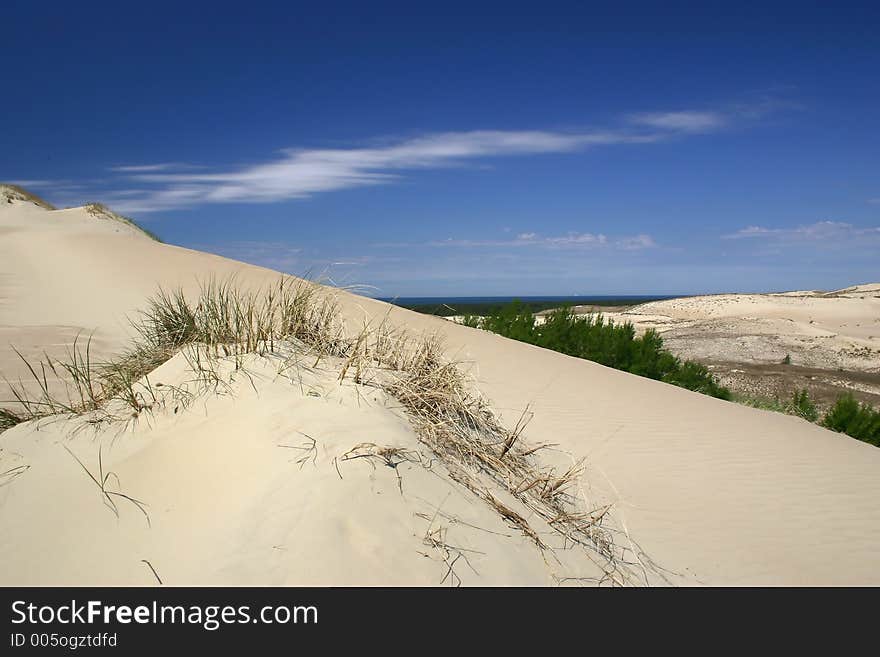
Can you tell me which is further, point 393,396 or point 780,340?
point 780,340

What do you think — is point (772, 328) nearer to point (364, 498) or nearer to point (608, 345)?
point (608, 345)

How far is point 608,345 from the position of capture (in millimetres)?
12922

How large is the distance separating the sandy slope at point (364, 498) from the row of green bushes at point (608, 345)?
4523mm

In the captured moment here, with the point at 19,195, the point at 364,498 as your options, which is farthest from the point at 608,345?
the point at 19,195

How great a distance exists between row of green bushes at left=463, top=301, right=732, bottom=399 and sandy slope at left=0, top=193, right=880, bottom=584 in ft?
14.8

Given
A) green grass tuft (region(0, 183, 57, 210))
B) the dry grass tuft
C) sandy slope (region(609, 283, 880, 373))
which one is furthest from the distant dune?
green grass tuft (region(0, 183, 57, 210))

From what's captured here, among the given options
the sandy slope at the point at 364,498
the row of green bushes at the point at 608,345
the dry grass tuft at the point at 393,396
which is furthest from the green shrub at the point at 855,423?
the dry grass tuft at the point at 393,396

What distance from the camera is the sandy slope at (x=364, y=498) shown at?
2502 millimetres

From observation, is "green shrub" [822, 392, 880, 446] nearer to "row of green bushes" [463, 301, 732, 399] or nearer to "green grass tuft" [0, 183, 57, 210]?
"row of green bushes" [463, 301, 732, 399]

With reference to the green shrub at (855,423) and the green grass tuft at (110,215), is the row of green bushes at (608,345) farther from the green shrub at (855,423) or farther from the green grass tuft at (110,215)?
the green grass tuft at (110,215)

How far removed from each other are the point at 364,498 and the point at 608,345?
10.9 meters

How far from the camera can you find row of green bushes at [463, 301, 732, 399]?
12.5m

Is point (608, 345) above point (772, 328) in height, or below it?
above
